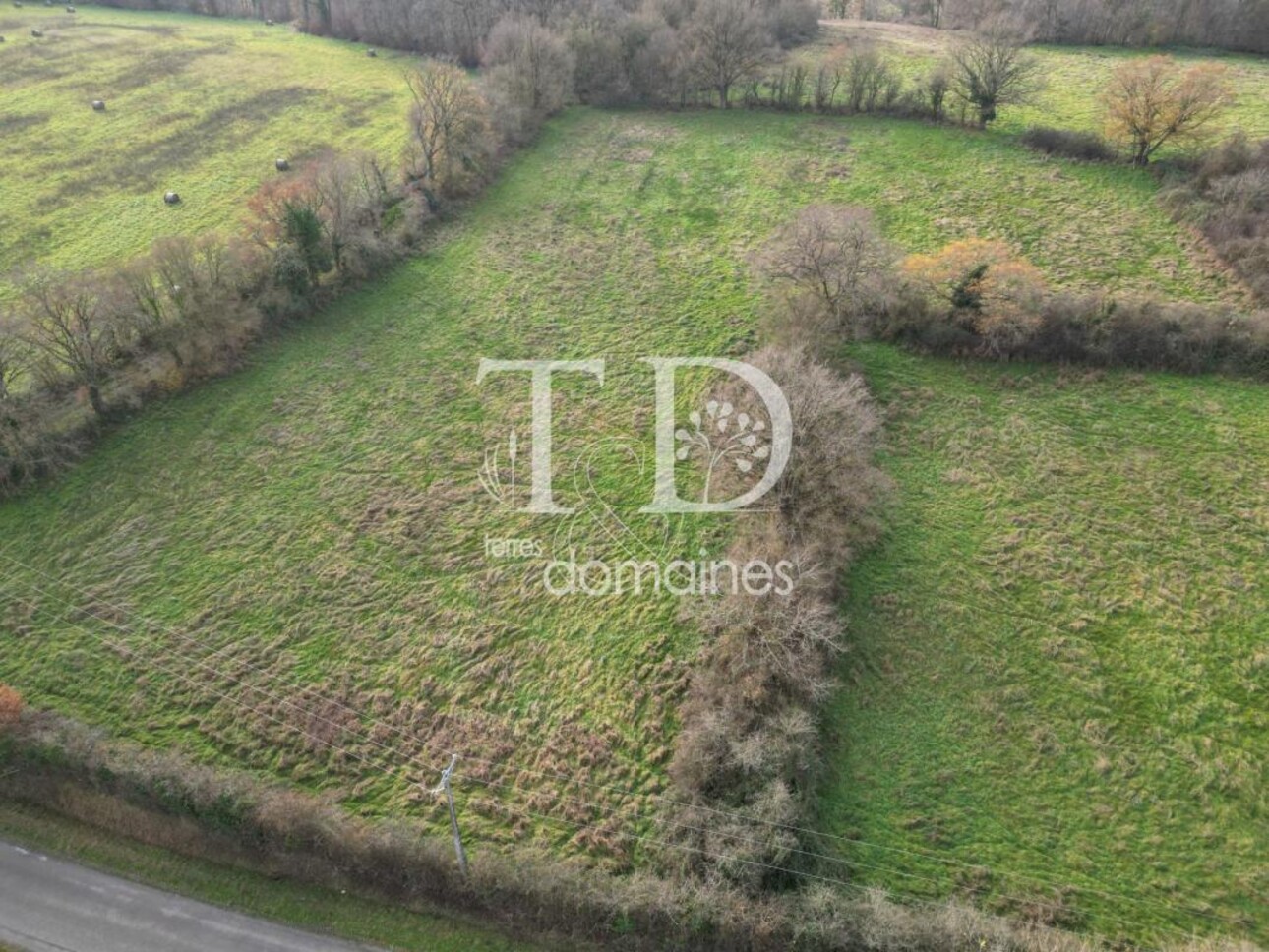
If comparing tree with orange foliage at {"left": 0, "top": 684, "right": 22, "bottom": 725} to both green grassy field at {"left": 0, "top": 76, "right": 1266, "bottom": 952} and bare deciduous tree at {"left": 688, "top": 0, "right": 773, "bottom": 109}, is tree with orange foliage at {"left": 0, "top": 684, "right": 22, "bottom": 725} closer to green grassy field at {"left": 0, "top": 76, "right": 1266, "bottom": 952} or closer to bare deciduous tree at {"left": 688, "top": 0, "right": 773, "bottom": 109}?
green grassy field at {"left": 0, "top": 76, "right": 1266, "bottom": 952}

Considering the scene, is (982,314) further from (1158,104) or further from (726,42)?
(726,42)

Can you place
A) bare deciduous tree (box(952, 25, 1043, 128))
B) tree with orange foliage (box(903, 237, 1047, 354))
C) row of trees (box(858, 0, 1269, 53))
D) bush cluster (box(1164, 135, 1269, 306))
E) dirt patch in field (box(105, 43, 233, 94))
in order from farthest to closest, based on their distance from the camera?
dirt patch in field (box(105, 43, 233, 94))
row of trees (box(858, 0, 1269, 53))
bare deciduous tree (box(952, 25, 1043, 128))
bush cluster (box(1164, 135, 1269, 306))
tree with orange foliage (box(903, 237, 1047, 354))

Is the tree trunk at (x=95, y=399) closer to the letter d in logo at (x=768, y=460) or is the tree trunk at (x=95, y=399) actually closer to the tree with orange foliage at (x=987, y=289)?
the letter d in logo at (x=768, y=460)

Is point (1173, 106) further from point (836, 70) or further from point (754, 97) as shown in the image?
point (754, 97)

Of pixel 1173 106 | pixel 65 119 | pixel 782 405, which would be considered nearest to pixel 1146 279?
pixel 1173 106

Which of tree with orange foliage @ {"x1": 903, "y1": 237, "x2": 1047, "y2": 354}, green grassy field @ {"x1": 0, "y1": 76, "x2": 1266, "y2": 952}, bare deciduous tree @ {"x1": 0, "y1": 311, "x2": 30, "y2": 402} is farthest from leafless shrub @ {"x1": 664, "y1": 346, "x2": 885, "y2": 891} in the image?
bare deciduous tree @ {"x1": 0, "y1": 311, "x2": 30, "y2": 402}

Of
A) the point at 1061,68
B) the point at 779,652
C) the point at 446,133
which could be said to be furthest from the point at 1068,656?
the point at 1061,68
